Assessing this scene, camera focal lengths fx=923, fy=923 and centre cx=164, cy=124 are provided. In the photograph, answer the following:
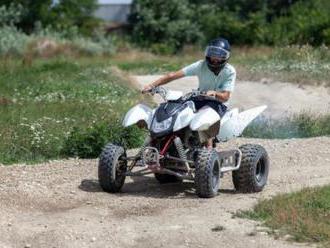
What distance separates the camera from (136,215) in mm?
8750

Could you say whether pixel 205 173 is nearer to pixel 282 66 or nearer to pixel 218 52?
pixel 218 52

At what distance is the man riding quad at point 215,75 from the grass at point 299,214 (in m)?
1.43

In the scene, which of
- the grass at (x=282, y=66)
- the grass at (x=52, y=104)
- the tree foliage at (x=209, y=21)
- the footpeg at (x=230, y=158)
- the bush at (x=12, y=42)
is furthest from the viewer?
the tree foliage at (x=209, y=21)

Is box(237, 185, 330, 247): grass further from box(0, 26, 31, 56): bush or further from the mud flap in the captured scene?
box(0, 26, 31, 56): bush

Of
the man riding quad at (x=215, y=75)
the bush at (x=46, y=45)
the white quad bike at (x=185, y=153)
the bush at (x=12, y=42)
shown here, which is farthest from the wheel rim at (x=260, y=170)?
the bush at (x=12, y=42)

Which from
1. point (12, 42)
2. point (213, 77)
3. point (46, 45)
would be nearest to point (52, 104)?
Answer: point (213, 77)

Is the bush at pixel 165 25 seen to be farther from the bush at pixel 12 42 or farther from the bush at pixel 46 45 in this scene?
the bush at pixel 12 42

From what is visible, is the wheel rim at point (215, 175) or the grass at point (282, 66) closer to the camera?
the wheel rim at point (215, 175)

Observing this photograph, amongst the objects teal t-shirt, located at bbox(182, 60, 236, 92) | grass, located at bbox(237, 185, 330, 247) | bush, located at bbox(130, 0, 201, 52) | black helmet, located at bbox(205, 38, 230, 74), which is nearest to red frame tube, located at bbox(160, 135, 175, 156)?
teal t-shirt, located at bbox(182, 60, 236, 92)

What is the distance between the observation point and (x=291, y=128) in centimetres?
1505

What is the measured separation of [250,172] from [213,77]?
4.03 feet

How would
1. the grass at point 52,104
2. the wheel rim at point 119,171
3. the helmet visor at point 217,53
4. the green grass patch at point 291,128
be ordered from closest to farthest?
the wheel rim at point 119,171 < the helmet visor at point 217,53 < the grass at point 52,104 < the green grass patch at point 291,128

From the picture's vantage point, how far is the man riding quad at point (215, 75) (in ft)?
33.4

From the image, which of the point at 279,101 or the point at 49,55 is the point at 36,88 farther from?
the point at 49,55
